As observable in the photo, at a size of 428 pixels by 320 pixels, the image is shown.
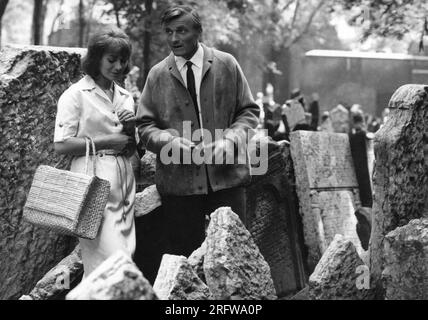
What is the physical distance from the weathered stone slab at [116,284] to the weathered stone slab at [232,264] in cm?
116

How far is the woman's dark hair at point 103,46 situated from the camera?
15.5 feet

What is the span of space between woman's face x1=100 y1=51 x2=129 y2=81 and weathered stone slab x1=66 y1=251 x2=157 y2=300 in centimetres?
187

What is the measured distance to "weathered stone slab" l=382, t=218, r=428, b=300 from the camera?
423cm

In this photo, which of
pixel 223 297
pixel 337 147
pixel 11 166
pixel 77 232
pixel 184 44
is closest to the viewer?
pixel 223 297

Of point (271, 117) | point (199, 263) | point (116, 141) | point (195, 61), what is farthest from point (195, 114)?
point (271, 117)

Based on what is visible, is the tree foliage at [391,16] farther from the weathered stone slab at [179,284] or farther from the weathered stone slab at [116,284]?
the weathered stone slab at [116,284]

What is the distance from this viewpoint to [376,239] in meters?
5.16

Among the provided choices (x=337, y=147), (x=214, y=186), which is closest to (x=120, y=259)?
(x=214, y=186)

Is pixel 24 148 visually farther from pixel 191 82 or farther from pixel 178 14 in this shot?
pixel 178 14

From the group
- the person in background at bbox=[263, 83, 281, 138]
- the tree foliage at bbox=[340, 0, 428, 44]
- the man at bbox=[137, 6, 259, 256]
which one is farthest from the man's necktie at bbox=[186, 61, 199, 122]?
the tree foliage at bbox=[340, 0, 428, 44]

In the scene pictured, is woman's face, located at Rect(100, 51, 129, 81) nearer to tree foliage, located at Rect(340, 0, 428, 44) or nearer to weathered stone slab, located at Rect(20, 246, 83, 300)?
weathered stone slab, located at Rect(20, 246, 83, 300)

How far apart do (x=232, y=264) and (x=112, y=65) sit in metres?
1.33
